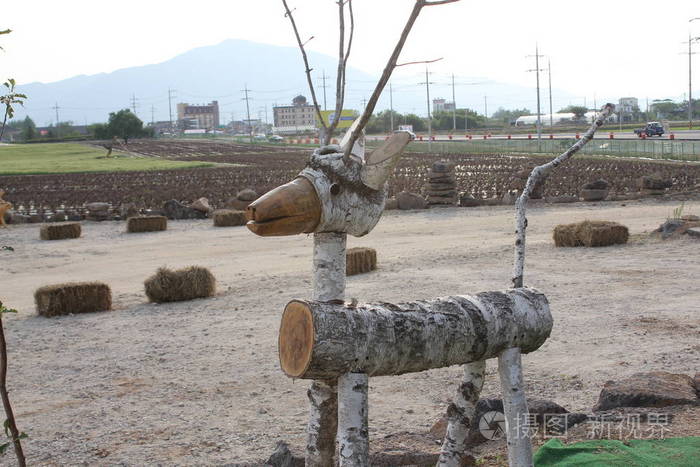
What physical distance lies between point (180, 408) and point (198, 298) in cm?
538

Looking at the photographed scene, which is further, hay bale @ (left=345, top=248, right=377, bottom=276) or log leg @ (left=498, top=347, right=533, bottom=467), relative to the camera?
hay bale @ (left=345, top=248, right=377, bottom=276)

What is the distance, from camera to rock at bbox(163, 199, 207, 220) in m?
Answer: 25.7

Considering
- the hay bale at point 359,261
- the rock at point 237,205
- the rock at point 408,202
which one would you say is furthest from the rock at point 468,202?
the hay bale at point 359,261

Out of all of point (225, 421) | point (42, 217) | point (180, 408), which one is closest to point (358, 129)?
point (225, 421)

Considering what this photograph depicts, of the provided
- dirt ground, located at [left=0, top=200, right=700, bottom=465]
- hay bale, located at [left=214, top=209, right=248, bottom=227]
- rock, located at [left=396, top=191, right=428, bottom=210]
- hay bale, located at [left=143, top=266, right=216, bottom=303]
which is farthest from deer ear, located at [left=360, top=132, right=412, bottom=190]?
rock, located at [left=396, top=191, right=428, bottom=210]

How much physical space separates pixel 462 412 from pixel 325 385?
0.62m

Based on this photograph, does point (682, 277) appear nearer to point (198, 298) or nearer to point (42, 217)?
point (198, 298)

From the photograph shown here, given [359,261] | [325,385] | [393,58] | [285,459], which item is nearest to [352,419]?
[325,385]

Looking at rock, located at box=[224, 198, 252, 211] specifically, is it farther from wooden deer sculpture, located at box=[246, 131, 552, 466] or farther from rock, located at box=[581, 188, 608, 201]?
wooden deer sculpture, located at box=[246, 131, 552, 466]

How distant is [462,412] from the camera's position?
12.2ft

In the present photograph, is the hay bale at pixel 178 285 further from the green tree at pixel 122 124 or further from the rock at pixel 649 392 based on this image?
the green tree at pixel 122 124

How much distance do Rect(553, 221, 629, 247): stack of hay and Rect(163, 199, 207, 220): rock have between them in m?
12.9

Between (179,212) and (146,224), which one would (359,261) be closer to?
(146,224)

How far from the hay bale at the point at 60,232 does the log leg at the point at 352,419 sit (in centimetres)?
1983
